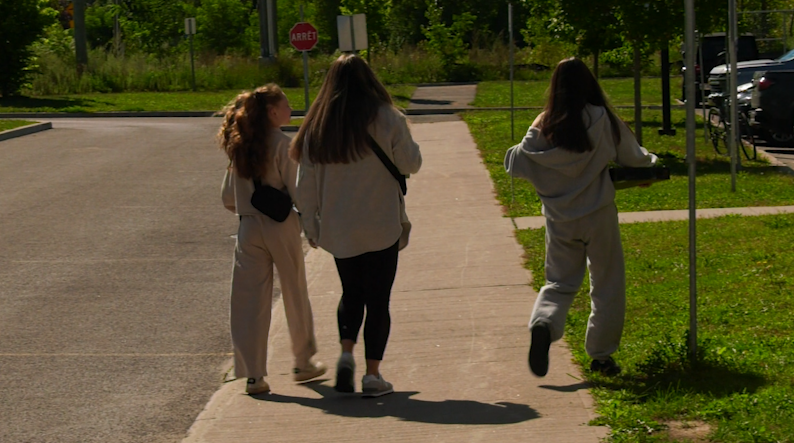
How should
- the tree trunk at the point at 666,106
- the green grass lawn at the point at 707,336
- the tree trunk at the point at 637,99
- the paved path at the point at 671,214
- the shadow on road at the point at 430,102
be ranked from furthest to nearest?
the shadow on road at the point at 430,102 → the tree trunk at the point at 666,106 → the tree trunk at the point at 637,99 → the paved path at the point at 671,214 → the green grass lawn at the point at 707,336

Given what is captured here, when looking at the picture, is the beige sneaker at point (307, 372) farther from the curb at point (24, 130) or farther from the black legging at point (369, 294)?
the curb at point (24, 130)

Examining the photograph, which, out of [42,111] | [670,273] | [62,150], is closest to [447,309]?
[670,273]

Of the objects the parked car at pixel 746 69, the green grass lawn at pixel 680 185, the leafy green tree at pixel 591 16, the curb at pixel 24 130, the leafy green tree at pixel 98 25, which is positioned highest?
the leafy green tree at pixel 98 25

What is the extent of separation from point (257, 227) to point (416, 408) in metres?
1.38

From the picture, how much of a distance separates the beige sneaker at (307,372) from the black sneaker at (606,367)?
158 cm

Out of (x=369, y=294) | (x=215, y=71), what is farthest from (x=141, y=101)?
(x=369, y=294)

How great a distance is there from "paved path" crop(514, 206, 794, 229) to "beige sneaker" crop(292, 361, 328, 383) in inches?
203

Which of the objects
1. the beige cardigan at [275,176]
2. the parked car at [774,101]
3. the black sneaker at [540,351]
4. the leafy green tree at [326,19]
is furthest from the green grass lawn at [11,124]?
the leafy green tree at [326,19]

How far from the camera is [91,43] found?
218 feet

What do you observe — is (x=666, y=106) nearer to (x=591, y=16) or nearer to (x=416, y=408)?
(x=591, y=16)

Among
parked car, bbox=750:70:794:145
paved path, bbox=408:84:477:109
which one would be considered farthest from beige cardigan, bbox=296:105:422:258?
paved path, bbox=408:84:477:109

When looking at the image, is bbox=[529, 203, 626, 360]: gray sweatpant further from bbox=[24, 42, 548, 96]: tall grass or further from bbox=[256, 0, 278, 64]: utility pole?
bbox=[256, 0, 278, 64]: utility pole

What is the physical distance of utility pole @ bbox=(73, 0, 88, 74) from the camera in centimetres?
3831

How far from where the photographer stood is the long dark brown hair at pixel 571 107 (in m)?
5.80
